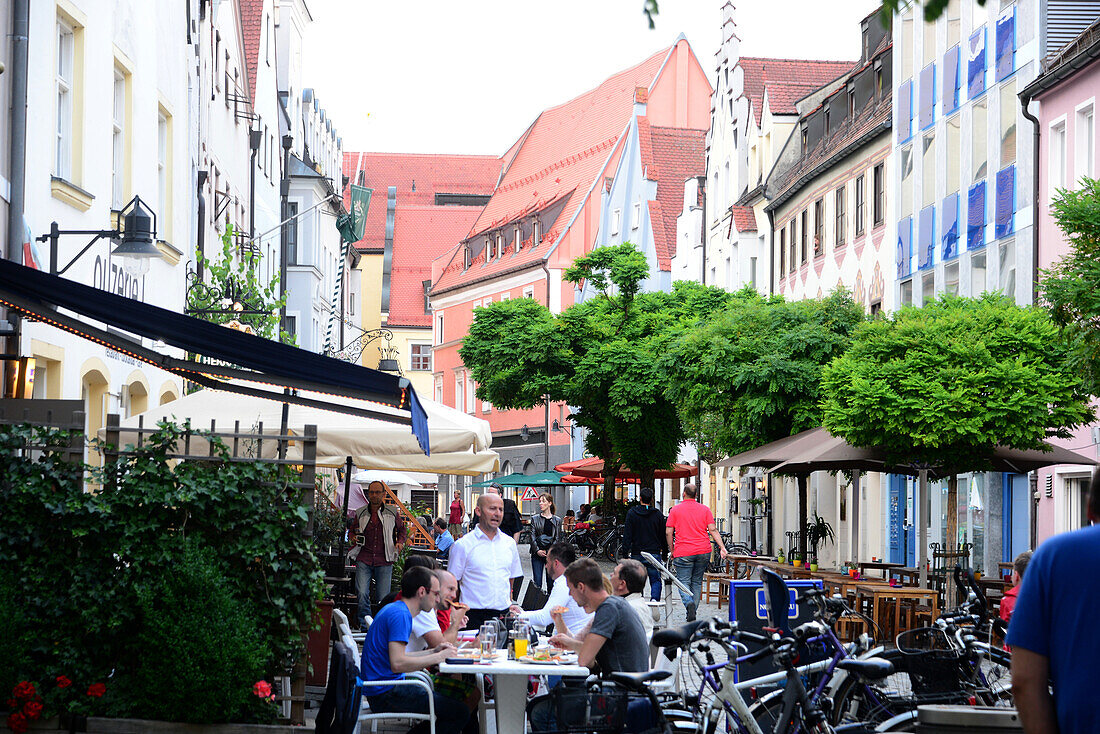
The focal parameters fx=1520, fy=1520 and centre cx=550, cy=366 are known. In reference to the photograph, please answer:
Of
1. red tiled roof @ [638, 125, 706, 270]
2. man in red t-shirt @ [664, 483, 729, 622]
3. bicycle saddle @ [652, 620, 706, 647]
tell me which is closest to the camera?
bicycle saddle @ [652, 620, 706, 647]

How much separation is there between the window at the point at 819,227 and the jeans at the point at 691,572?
19.3 m

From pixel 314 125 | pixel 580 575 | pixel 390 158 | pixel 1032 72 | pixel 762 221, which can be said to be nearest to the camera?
pixel 580 575

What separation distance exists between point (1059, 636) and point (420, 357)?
84.5 m

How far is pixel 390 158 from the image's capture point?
103 meters

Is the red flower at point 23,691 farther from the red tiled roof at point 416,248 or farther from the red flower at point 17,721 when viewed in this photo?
the red tiled roof at point 416,248

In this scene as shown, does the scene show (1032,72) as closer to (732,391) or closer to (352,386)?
A: (732,391)

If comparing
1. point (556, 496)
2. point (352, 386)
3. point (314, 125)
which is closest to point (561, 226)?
point (556, 496)

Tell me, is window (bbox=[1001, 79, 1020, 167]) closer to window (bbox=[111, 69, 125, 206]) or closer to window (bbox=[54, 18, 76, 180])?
window (bbox=[111, 69, 125, 206])

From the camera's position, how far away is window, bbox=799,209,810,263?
40.5 metres

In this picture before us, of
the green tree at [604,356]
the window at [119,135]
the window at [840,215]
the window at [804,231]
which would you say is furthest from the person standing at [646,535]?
the window at [804,231]

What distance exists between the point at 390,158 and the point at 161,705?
313 feet

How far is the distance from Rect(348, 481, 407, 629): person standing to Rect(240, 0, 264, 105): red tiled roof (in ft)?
55.4

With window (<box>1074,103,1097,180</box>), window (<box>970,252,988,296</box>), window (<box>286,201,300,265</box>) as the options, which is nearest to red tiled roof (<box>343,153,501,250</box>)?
window (<box>286,201,300,265</box>)

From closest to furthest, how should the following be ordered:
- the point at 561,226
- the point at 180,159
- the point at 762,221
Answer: the point at 180,159, the point at 762,221, the point at 561,226
